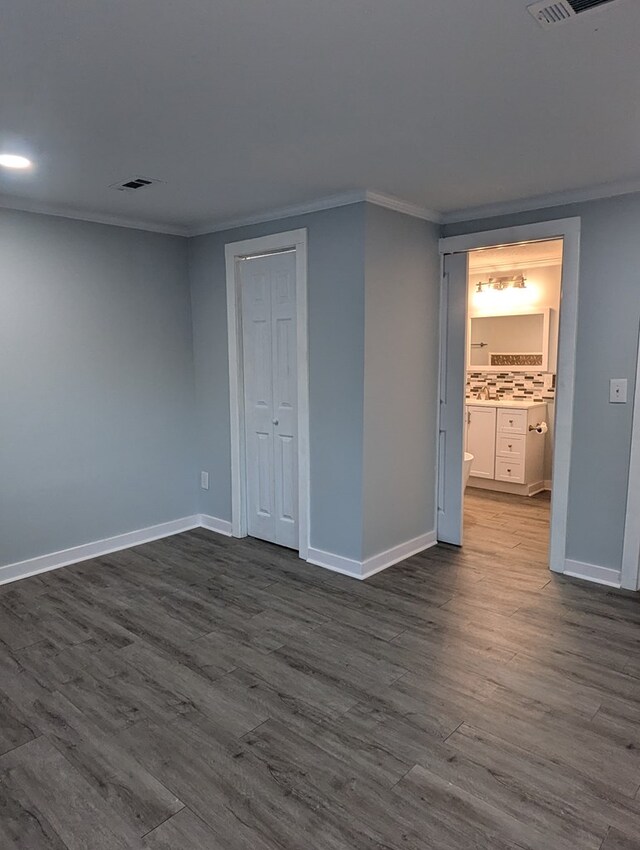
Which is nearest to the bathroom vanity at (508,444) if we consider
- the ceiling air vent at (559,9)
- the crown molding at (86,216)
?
the crown molding at (86,216)

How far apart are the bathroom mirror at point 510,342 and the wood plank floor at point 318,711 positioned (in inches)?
114

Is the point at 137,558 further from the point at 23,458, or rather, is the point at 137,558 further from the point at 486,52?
the point at 486,52

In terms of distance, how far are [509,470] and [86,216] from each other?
4.32 meters

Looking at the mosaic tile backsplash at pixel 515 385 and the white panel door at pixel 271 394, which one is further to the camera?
the mosaic tile backsplash at pixel 515 385

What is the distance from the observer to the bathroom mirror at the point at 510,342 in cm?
576

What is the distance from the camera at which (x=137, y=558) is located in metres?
3.91

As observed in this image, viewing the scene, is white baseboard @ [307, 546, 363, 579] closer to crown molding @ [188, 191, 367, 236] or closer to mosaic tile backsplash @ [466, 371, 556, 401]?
crown molding @ [188, 191, 367, 236]

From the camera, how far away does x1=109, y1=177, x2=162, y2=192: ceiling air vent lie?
296 cm

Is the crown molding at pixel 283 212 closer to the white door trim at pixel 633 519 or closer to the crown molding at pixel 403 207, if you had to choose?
the crown molding at pixel 403 207

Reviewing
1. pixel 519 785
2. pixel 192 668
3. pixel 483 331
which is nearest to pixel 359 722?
pixel 519 785

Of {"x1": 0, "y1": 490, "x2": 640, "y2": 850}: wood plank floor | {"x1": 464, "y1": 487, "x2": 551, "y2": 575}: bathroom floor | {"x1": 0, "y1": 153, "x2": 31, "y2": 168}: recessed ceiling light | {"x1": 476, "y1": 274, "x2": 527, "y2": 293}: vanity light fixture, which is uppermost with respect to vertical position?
{"x1": 0, "y1": 153, "x2": 31, "y2": 168}: recessed ceiling light

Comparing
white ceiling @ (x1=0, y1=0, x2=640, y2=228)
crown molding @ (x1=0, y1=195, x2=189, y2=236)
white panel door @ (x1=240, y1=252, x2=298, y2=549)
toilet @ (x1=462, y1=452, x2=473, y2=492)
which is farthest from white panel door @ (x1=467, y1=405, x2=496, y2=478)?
crown molding @ (x1=0, y1=195, x2=189, y2=236)

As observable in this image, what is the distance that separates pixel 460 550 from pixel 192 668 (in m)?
2.16

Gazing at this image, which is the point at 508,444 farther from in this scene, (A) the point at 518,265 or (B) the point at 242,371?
(B) the point at 242,371
